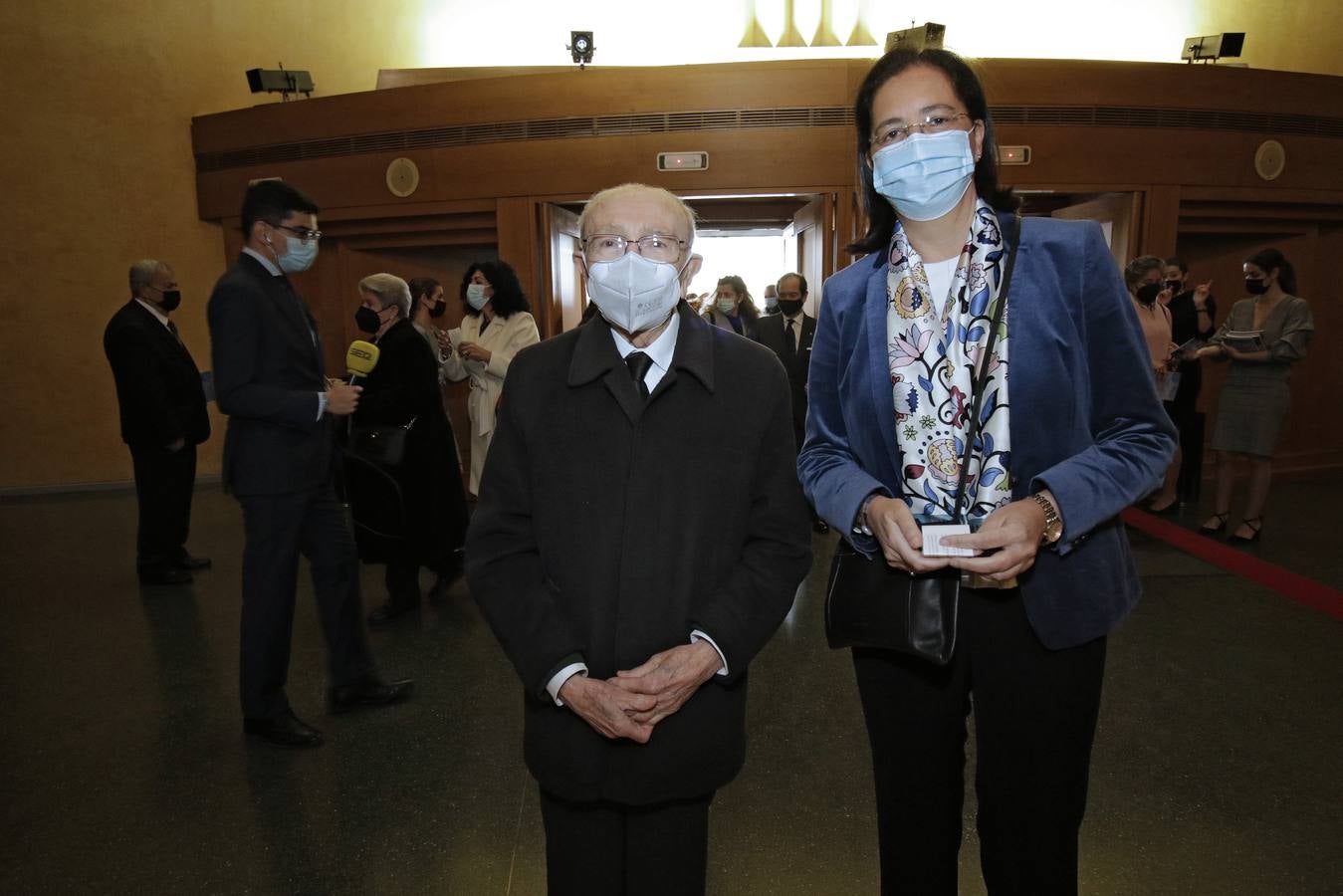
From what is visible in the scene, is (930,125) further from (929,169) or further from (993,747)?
(993,747)

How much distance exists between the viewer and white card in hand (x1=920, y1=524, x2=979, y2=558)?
1129 millimetres

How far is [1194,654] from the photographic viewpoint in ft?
10.5

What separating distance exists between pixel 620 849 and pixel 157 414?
422 centimetres

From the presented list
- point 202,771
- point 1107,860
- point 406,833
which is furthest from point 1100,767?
point 202,771

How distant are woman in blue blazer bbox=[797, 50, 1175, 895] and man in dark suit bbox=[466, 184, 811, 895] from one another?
19 cm

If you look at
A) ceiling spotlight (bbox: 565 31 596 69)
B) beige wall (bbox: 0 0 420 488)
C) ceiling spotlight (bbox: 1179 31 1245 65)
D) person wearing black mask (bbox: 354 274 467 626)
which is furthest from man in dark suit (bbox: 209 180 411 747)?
ceiling spotlight (bbox: 1179 31 1245 65)

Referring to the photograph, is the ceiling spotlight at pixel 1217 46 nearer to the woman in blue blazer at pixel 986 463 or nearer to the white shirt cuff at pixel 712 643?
the woman in blue blazer at pixel 986 463

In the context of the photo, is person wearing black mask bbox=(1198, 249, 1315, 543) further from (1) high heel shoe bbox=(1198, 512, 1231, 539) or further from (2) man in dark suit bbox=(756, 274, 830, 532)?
(2) man in dark suit bbox=(756, 274, 830, 532)

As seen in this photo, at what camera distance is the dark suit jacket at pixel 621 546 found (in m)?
1.25

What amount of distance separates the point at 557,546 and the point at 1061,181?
6.42m

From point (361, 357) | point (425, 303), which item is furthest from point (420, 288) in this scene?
point (361, 357)

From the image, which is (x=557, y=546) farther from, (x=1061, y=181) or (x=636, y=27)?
(x=636, y=27)

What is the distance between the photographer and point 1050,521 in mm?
1151

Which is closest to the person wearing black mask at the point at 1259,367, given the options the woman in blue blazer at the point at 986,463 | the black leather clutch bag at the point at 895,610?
the woman in blue blazer at the point at 986,463
